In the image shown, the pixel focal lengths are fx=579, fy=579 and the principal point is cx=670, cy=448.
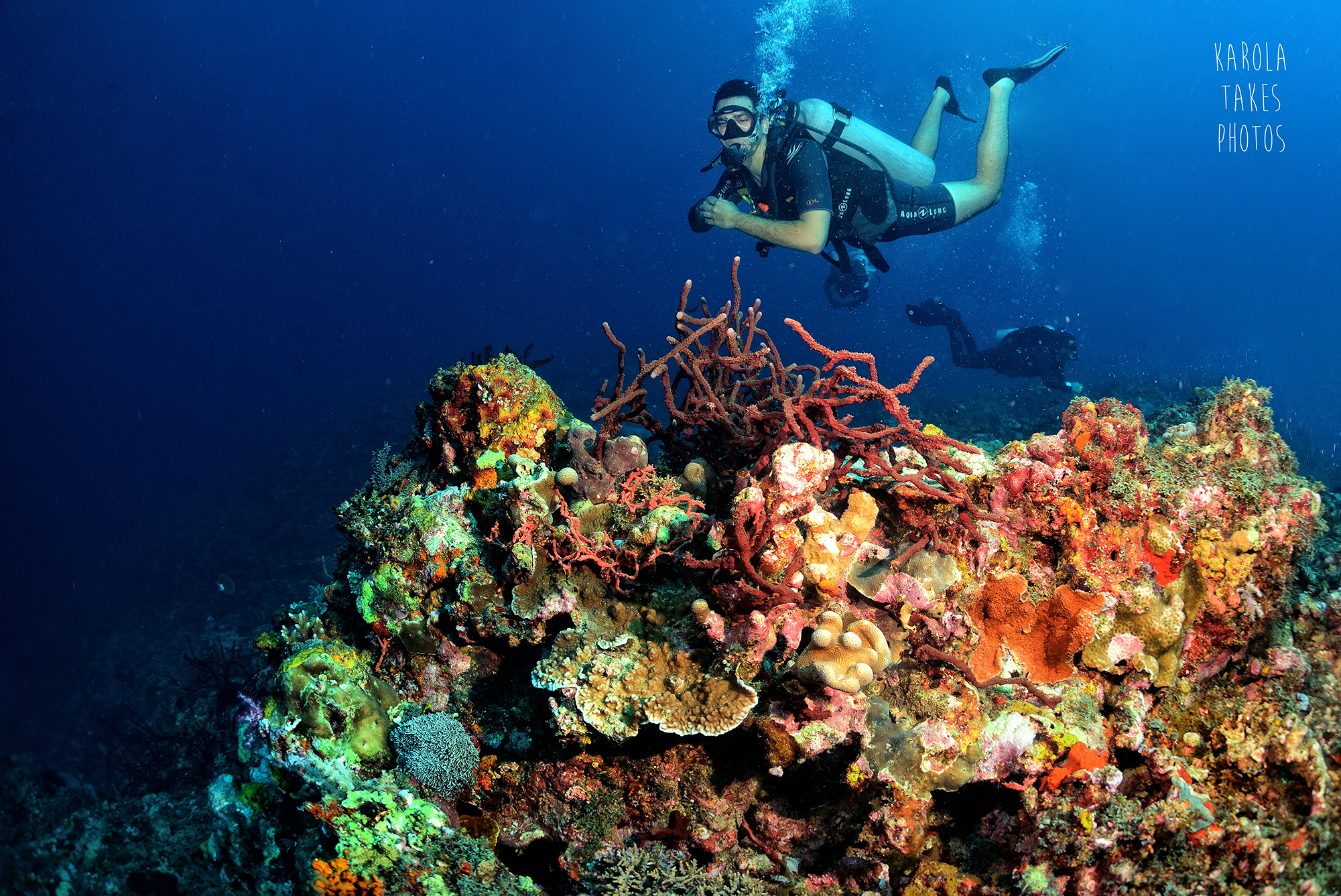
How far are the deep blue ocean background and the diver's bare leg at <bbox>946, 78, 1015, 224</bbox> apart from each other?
6805mm

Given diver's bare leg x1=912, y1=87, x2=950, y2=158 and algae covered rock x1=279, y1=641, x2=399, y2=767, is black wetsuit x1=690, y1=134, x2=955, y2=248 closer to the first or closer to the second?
diver's bare leg x1=912, y1=87, x2=950, y2=158

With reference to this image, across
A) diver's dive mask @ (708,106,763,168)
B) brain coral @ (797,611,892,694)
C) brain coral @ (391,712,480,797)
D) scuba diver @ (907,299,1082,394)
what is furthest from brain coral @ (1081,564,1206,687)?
scuba diver @ (907,299,1082,394)

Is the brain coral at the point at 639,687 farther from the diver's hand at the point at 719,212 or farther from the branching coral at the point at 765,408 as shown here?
the diver's hand at the point at 719,212

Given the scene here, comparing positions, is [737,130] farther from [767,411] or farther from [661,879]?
[661,879]

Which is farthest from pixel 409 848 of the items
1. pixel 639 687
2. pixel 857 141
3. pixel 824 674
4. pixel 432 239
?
pixel 432 239

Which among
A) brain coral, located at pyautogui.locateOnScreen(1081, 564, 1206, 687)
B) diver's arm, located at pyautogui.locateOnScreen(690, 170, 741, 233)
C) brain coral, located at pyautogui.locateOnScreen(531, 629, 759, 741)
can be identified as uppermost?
diver's arm, located at pyautogui.locateOnScreen(690, 170, 741, 233)

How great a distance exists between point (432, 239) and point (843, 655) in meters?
192

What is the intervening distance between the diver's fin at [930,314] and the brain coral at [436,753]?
14.9 metres

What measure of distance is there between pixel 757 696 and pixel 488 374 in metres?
2.48

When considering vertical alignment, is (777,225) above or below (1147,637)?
above

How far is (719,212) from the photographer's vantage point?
20.8 feet

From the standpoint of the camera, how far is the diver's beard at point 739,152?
717 centimetres

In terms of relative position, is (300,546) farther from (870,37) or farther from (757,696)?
(870,37)

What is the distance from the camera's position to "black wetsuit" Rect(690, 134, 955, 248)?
21.9ft
